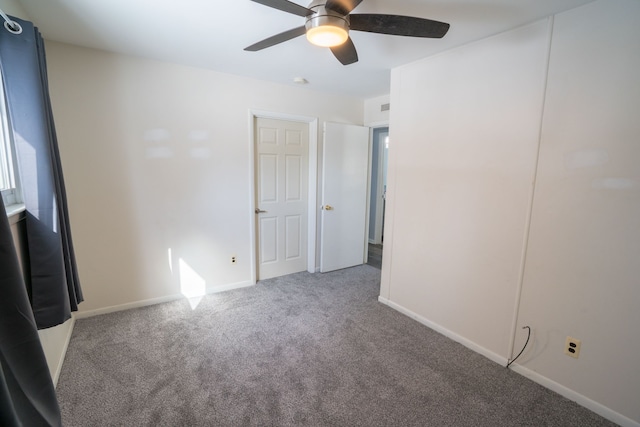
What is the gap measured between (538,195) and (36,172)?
9.70 feet

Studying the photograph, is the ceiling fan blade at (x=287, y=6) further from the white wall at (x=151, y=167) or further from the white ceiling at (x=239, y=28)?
the white wall at (x=151, y=167)

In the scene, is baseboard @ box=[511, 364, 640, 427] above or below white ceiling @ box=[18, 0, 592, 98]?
below

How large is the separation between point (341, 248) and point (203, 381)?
2402mm

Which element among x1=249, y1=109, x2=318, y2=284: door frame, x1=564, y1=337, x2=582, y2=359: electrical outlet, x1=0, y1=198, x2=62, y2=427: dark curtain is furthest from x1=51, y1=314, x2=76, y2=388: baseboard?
x1=564, y1=337, x2=582, y2=359: electrical outlet

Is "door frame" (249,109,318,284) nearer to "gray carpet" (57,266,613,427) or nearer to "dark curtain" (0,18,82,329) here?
"gray carpet" (57,266,613,427)

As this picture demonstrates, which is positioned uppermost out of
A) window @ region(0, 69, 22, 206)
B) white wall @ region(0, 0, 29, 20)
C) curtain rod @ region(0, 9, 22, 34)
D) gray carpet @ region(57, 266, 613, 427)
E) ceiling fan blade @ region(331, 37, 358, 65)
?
white wall @ region(0, 0, 29, 20)

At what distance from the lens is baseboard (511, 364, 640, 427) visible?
1.61m

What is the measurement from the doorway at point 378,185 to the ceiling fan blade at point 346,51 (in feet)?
9.83

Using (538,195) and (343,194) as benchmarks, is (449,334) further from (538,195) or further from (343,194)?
(343,194)

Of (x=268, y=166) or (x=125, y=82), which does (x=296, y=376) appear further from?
(x=125, y=82)

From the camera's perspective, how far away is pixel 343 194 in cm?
383

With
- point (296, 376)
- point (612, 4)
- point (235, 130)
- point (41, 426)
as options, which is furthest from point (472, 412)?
point (235, 130)

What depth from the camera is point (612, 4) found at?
154cm

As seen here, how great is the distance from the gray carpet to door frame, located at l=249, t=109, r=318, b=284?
90 cm
